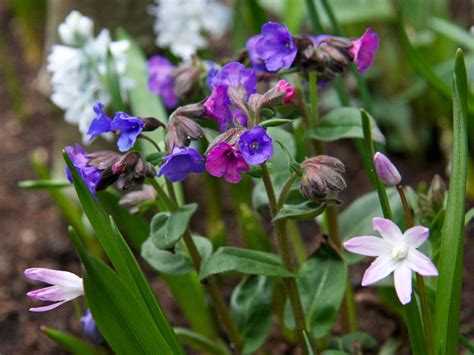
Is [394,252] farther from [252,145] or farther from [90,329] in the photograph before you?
[90,329]

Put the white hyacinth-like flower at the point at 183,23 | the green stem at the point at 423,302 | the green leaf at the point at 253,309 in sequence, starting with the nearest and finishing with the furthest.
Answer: the green stem at the point at 423,302
the green leaf at the point at 253,309
the white hyacinth-like flower at the point at 183,23

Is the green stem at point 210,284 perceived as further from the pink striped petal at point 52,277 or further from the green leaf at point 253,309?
the pink striped petal at point 52,277

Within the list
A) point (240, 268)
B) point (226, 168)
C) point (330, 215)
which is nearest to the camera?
point (226, 168)

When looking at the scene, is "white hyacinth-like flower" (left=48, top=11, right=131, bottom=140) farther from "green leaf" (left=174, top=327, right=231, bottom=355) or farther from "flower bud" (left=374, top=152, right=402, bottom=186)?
"flower bud" (left=374, top=152, right=402, bottom=186)

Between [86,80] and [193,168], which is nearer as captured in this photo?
[193,168]

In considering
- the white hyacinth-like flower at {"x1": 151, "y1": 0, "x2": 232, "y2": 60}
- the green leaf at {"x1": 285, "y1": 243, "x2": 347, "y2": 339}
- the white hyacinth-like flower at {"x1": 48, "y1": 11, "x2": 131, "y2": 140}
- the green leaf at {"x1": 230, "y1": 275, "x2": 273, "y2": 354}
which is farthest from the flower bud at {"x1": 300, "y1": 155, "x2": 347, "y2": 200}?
the white hyacinth-like flower at {"x1": 151, "y1": 0, "x2": 232, "y2": 60}

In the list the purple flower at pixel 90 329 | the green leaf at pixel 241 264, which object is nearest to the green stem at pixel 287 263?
the green leaf at pixel 241 264

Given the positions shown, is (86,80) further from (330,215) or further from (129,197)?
(330,215)

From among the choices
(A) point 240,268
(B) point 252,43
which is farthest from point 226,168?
(B) point 252,43
